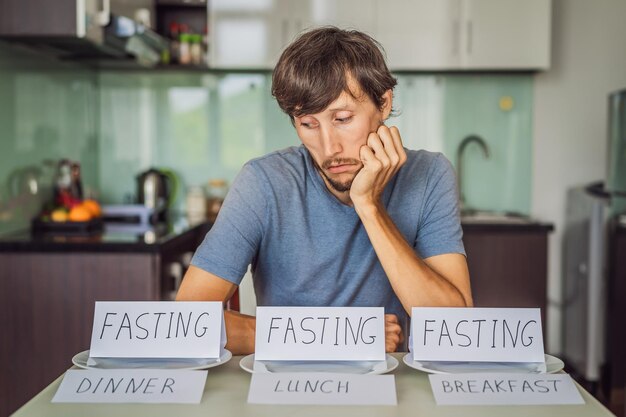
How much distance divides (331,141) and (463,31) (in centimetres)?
246

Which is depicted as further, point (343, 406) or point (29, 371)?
point (29, 371)

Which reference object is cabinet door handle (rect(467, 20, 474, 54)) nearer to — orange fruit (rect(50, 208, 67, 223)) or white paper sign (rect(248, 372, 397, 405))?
orange fruit (rect(50, 208, 67, 223))

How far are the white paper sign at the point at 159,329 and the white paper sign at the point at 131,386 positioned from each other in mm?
50

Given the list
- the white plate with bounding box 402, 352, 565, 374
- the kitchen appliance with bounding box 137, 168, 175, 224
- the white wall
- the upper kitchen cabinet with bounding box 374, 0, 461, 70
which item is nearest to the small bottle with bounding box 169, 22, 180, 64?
the kitchen appliance with bounding box 137, 168, 175, 224

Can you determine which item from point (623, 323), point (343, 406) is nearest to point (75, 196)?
point (623, 323)

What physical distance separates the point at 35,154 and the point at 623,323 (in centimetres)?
254

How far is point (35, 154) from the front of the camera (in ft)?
10.3

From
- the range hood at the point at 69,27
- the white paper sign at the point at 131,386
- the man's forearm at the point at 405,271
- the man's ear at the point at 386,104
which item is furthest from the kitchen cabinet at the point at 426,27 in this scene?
the white paper sign at the point at 131,386

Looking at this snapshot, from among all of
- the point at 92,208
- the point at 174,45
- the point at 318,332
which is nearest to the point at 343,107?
the point at 318,332

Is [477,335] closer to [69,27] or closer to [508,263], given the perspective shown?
[69,27]

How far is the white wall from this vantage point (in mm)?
4004

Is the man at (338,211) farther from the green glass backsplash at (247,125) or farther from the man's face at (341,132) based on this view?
the green glass backsplash at (247,125)

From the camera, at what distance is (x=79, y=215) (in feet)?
9.98

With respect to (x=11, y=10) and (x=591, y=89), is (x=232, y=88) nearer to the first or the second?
(x=11, y=10)
